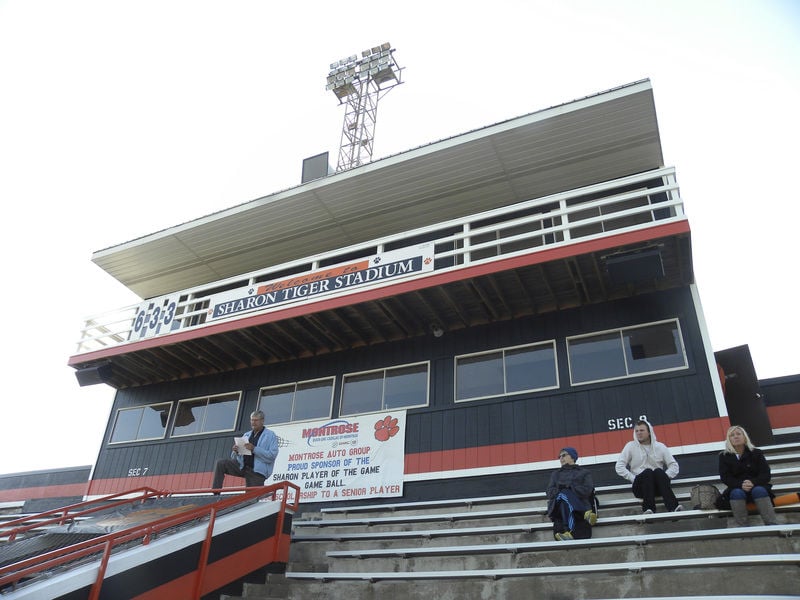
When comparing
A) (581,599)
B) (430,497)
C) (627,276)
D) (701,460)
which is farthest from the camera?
(430,497)

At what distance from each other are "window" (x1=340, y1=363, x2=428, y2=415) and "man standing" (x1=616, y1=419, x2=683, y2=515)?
4.52 metres

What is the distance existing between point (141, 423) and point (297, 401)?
4634 mm

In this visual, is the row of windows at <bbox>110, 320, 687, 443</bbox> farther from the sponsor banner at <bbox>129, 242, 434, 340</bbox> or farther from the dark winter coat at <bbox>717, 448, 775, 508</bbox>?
the dark winter coat at <bbox>717, 448, 775, 508</bbox>

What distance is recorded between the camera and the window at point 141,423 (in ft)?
50.7

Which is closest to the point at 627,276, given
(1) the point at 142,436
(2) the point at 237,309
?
(2) the point at 237,309

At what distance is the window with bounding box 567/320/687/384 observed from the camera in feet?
35.0

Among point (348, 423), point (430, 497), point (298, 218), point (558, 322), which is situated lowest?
point (430, 497)

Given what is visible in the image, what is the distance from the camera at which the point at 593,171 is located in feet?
44.3

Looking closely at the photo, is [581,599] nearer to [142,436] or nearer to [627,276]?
[627,276]

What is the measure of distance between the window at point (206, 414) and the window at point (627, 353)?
763cm

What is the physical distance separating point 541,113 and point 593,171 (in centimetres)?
176

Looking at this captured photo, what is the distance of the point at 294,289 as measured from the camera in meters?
13.2

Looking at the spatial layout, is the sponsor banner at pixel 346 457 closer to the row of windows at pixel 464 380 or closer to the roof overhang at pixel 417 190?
the row of windows at pixel 464 380

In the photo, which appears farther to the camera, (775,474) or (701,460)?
(701,460)
